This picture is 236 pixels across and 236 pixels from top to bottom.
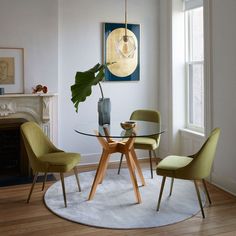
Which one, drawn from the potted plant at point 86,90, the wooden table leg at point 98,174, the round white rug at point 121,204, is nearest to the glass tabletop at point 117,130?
the potted plant at point 86,90

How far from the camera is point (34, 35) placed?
4.82m

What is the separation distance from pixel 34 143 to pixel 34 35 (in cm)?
178

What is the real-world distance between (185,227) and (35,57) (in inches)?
123

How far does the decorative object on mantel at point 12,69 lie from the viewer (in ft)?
15.4

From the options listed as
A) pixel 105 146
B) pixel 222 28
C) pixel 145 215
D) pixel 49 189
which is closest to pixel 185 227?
pixel 145 215

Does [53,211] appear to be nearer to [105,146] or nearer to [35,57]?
[105,146]

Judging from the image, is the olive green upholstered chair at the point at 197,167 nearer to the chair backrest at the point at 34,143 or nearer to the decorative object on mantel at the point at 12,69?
the chair backrest at the point at 34,143

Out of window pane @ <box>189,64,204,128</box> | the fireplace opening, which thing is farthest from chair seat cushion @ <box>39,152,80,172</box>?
→ window pane @ <box>189,64,204,128</box>

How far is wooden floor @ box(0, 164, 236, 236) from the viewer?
9.82 feet

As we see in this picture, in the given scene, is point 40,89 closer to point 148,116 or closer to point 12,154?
point 12,154

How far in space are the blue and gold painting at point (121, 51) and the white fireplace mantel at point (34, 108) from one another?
3.33 ft

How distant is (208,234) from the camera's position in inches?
116

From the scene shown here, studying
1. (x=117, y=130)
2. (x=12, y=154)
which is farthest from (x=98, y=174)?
(x=12, y=154)

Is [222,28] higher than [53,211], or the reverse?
[222,28]
